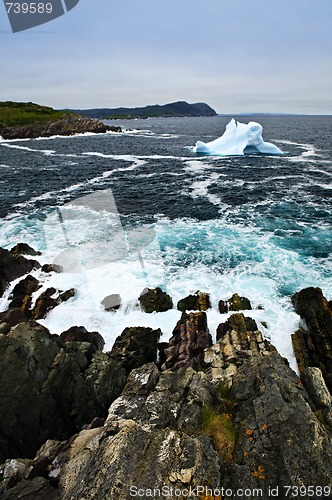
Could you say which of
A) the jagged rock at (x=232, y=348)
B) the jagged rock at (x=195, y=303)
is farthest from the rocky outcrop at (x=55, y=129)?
the jagged rock at (x=232, y=348)

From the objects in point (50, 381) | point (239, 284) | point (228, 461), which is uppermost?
point (228, 461)

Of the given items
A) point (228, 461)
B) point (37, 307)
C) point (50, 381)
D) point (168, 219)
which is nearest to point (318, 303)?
point (228, 461)

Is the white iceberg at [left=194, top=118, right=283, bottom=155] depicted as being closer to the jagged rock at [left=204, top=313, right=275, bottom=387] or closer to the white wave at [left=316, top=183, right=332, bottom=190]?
the white wave at [left=316, top=183, right=332, bottom=190]

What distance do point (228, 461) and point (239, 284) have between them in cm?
1683

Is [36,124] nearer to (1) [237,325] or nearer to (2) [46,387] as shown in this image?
(1) [237,325]

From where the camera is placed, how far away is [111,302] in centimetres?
2305

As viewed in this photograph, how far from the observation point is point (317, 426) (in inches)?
376

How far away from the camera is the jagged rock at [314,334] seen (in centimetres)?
1758

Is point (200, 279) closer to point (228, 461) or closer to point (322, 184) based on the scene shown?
point (228, 461)

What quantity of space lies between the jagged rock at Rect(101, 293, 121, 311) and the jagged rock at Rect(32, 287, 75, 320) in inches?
111

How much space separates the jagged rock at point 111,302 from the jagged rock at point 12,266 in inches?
323

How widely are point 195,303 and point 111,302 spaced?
6.49 m

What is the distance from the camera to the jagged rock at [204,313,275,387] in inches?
558

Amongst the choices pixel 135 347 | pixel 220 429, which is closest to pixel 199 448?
pixel 220 429
